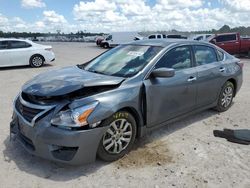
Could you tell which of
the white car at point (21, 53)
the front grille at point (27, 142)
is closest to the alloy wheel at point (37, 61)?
the white car at point (21, 53)

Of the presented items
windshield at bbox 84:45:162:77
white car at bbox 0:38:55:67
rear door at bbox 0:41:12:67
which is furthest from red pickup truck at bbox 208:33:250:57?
windshield at bbox 84:45:162:77

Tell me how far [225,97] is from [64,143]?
13.3ft

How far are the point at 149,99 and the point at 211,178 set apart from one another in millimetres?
1391

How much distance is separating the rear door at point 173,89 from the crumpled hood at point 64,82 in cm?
59

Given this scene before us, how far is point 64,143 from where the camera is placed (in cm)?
372

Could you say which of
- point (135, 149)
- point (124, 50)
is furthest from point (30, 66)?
point (135, 149)

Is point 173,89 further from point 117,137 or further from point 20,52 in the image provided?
point 20,52

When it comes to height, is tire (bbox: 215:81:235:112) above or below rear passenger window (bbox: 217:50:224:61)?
below

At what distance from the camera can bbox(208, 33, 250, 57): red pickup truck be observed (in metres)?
21.3

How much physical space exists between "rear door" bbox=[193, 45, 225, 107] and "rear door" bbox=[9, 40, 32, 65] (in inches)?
422

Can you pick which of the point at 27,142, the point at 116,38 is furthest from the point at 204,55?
the point at 116,38

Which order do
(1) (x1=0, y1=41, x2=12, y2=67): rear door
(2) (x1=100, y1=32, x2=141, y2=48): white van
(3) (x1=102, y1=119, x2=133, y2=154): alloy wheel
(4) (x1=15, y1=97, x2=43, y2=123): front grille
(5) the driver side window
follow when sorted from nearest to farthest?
(4) (x1=15, y1=97, x2=43, y2=123): front grille < (3) (x1=102, y1=119, x2=133, y2=154): alloy wheel < (5) the driver side window < (1) (x1=0, y1=41, x2=12, y2=67): rear door < (2) (x1=100, y1=32, x2=141, y2=48): white van

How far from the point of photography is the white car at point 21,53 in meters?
14.2

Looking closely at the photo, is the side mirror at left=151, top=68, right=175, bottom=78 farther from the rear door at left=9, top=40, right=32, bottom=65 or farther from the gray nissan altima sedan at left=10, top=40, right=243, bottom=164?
the rear door at left=9, top=40, right=32, bottom=65
